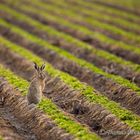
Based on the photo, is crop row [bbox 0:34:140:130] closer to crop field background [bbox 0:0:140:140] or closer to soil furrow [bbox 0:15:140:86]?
crop field background [bbox 0:0:140:140]

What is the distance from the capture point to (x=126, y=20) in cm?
4641

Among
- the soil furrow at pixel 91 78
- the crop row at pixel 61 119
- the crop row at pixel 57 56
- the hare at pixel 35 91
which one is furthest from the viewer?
the crop row at pixel 57 56

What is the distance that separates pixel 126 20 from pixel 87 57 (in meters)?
15.2

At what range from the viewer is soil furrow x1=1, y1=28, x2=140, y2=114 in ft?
74.3

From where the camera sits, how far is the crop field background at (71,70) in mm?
18891

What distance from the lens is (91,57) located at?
3206cm

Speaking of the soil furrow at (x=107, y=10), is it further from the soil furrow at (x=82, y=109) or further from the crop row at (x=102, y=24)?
the soil furrow at (x=82, y=109)

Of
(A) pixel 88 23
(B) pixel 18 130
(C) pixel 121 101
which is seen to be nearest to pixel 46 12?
(A) pixel 88 23

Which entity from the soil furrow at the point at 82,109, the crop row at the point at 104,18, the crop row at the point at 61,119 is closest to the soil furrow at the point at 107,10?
the crop row at the point at 104,18

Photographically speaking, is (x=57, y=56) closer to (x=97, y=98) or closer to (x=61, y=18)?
(x=97, y=98)

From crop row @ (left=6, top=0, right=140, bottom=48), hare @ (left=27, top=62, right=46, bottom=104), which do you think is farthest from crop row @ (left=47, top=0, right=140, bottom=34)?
hare @ (left=27, top=62, right=46, bottom=104)

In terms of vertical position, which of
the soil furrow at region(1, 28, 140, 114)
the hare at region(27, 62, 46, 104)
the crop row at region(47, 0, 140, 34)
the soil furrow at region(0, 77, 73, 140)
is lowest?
the soil furrow at region(0, 77, 73, 140)

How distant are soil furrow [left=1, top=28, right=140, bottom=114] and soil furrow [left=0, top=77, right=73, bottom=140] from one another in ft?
15.0

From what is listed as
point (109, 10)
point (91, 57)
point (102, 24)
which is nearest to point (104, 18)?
point (102, 24)
